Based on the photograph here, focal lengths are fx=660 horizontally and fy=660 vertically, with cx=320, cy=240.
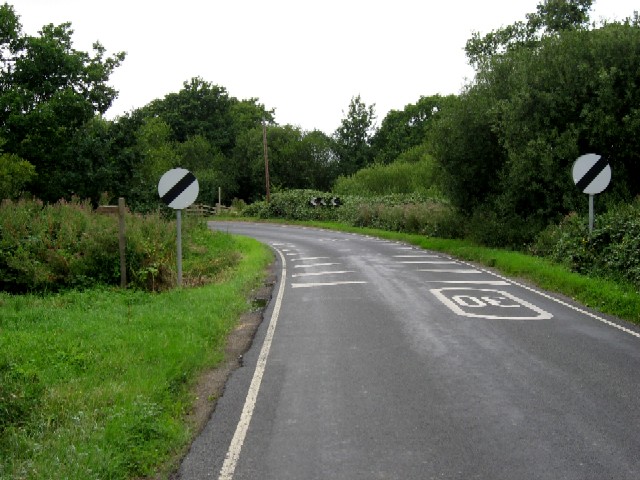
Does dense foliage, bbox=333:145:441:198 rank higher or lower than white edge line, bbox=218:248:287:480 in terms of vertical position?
higher

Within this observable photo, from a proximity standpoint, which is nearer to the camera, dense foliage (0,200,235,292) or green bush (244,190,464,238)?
dense foliage (0,200,235,292)

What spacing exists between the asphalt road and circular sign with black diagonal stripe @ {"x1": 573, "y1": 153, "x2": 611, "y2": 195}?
3483 mm

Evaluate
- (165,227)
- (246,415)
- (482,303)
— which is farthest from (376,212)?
(246,415)

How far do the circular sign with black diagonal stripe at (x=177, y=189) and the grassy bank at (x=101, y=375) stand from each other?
6.00ft

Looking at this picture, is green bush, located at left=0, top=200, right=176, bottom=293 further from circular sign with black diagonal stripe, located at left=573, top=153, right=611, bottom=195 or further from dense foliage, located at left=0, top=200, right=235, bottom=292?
circular sign with black diagonal stripe, located at left=573, top=153, right=611, bottom=195

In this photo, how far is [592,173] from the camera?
47.4 ft

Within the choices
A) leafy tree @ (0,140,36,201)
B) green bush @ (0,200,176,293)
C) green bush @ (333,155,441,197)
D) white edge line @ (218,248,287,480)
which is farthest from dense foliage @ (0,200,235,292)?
green bush @ (333,155,441,197)

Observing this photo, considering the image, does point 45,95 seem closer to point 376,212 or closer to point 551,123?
point 376,212

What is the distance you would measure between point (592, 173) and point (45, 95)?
27096 mm

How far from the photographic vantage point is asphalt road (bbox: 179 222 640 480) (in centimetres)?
489

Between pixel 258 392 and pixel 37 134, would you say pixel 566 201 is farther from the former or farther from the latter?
pixel 37 134

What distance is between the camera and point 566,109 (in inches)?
768

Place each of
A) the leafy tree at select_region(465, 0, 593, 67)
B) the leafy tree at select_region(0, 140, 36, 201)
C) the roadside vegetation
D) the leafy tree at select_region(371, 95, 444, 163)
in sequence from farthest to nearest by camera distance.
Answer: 1. the leafy tree at select_region(371, 95, 444, 163)
2. the leafy tree at select_region(465, 0, 593, 67)
3. the leafy tree at select_region(0, 140, 36, 201)
4. the roadside vegetation

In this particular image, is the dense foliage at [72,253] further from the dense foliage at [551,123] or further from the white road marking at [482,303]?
the dense foliage at [551,123]
